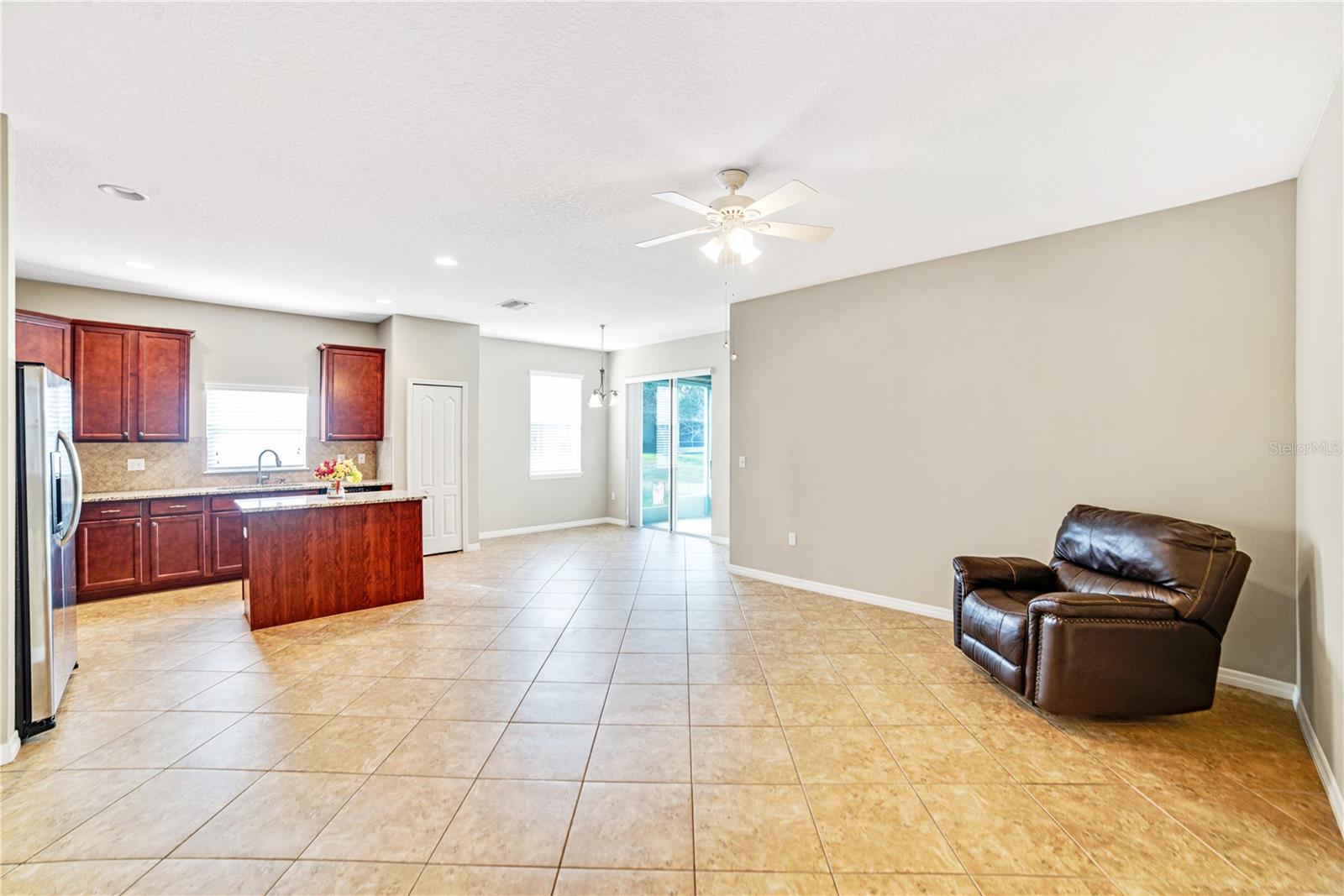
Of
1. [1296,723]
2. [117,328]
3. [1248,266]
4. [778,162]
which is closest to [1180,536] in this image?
[1296,723]

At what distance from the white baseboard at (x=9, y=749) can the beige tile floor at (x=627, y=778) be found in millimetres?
61

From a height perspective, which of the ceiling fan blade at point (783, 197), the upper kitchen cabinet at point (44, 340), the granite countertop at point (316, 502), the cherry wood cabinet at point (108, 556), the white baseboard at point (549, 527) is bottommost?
the white baseboard at point (549, 527)

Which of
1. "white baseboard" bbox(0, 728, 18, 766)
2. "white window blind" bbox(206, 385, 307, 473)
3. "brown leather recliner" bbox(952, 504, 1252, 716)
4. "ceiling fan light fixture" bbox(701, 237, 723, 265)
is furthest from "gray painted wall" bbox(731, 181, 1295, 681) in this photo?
"white window blind" bbox(206, 385, 307, 473)

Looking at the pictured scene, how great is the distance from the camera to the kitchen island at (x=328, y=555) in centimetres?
407

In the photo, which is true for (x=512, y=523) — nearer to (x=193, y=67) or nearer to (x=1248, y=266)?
(x=193, y=67)

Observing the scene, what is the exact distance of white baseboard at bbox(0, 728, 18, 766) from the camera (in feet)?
7.65

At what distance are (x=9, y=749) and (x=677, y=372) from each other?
667cm

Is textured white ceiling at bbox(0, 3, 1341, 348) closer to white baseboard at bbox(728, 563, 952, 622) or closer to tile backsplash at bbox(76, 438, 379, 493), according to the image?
tile backsplash at bbox(76, 438, 379, 493)

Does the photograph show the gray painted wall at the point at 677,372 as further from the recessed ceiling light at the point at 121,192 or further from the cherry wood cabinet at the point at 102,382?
the cherry wood cabinet at the point at 102,382

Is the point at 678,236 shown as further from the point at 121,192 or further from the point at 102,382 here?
the point at 102,382

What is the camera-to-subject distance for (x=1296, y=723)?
8.83 feet

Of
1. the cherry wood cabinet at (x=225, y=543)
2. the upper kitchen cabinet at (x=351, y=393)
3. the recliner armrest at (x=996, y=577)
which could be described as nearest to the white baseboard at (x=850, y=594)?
the recliner armrest at (x=996, y=577)

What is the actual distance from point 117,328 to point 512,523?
4554mm

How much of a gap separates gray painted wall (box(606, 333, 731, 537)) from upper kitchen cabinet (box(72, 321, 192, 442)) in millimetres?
5214
